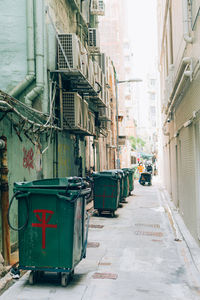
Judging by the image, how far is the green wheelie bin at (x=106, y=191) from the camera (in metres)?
13.0

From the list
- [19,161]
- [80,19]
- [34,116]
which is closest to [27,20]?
[34,116]

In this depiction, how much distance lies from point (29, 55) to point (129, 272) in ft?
22.4

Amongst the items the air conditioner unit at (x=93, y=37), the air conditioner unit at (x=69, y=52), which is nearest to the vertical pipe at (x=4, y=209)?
the air conditioner unit at (x=69, y=52)

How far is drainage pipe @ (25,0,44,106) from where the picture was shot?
1025 centimetres

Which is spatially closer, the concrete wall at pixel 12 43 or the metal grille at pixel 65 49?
the concrete wall at pixel 12 43

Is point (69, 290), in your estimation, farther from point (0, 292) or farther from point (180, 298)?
point (180, 298)

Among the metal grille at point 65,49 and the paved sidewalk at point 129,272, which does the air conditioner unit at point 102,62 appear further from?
the paved sidewalk at point 129,272

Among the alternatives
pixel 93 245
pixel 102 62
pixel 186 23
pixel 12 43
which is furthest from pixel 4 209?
pixel 102 62

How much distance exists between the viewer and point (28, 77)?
33.6 ft

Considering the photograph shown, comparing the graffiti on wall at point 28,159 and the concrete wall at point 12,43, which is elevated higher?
the concrete wall at point 12,43

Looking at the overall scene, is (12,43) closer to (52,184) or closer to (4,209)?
(4,209)

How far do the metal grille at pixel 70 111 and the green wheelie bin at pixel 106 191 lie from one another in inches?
90.2

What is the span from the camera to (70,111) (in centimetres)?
1185

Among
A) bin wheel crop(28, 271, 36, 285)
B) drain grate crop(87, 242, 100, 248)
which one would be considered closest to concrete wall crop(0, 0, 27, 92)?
drain grate crop(87, 242, 100, 248)
